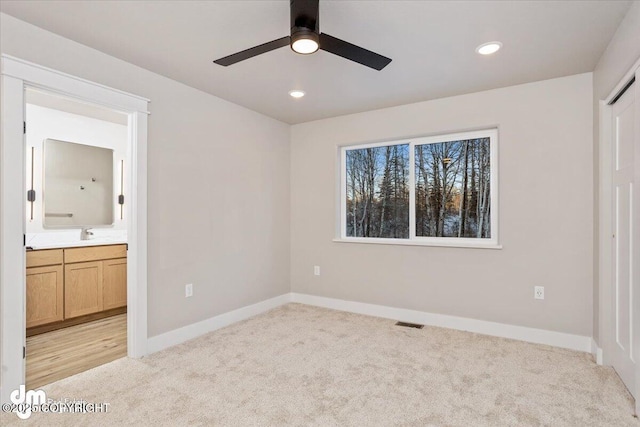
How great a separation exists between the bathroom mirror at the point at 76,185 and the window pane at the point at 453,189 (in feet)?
12.9

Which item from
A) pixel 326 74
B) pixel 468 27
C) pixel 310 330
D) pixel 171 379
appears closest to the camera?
pixel 468 27

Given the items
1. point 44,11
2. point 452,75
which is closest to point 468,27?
point 452,75

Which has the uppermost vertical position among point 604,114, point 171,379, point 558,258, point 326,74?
point 326,74

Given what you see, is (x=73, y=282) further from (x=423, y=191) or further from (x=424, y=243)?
(x=423, y=191)

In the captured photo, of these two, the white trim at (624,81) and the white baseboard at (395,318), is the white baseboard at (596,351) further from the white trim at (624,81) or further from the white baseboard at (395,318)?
the white trim at (624,81)

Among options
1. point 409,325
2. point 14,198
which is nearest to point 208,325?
point 14,198

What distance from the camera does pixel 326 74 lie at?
9.70 feet

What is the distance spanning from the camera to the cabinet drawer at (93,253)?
11.9ft

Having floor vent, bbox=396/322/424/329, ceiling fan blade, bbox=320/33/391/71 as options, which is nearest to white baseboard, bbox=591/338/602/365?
floor vent, bbox=396/322/424/329

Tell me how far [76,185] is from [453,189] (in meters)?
4.44

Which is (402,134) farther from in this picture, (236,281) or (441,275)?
(236,281)

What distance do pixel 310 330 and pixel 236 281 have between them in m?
0.99

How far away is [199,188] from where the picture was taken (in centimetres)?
338

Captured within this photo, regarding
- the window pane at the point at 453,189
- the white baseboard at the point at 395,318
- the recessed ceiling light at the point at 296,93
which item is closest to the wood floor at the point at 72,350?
the white baseboard at the point at 395,318
